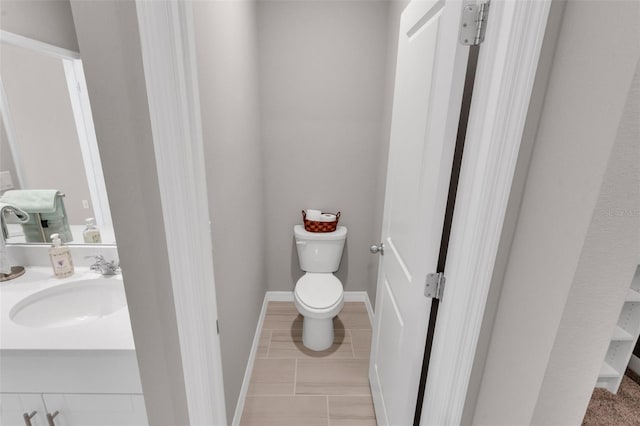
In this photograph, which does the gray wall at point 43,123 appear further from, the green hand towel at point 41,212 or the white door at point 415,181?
the white door at point 415,181

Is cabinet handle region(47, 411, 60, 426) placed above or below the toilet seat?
above

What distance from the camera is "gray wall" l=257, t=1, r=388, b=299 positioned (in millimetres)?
2045

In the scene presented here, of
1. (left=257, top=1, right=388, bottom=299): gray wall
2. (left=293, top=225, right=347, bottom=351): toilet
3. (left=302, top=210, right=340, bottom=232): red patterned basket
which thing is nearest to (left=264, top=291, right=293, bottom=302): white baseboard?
(left=257, top=1, right=388, bottom=299): gray wall

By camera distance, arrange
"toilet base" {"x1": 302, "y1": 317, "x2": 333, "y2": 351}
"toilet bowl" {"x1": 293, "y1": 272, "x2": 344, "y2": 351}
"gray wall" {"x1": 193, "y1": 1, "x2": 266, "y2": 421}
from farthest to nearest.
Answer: "toilet base" {"x1": 302, "y1": 317, "x2": 333, "y2": 351} → "toilet bowl" {"x1": 293, "y1": 272, "x2": 344, "y2": 351} → "gray wall" {"x1": 193, "y1": 1, "x2": 266, "y2": 421}

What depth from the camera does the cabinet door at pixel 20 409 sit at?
0.96 metres

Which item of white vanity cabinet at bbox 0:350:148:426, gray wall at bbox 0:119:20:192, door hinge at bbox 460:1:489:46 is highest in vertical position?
door hinge at bbox 460:1:489:46

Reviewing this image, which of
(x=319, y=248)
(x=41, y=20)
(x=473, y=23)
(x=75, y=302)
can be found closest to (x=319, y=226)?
(x=319, y=248)

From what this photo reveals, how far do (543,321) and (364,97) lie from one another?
1.88 metres

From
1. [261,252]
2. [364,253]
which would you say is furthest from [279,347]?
[364,253]

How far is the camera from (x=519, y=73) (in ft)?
2.17

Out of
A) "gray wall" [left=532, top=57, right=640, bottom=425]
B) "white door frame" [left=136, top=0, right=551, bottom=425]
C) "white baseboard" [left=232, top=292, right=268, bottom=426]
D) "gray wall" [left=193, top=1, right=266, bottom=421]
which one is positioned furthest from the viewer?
"white baseboard" [left=232, top=292, right=268, bottom=426]

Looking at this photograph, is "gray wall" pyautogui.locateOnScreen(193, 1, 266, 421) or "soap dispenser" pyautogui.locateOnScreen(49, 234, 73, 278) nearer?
"gray wall" pyautogui.locateOnScreen(193, 1, 266, 421)

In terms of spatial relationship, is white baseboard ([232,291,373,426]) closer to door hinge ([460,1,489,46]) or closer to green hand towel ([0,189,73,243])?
green hand towel ([0,189,73,243])

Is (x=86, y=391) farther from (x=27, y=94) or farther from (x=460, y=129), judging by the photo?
(x=460, y=129)
